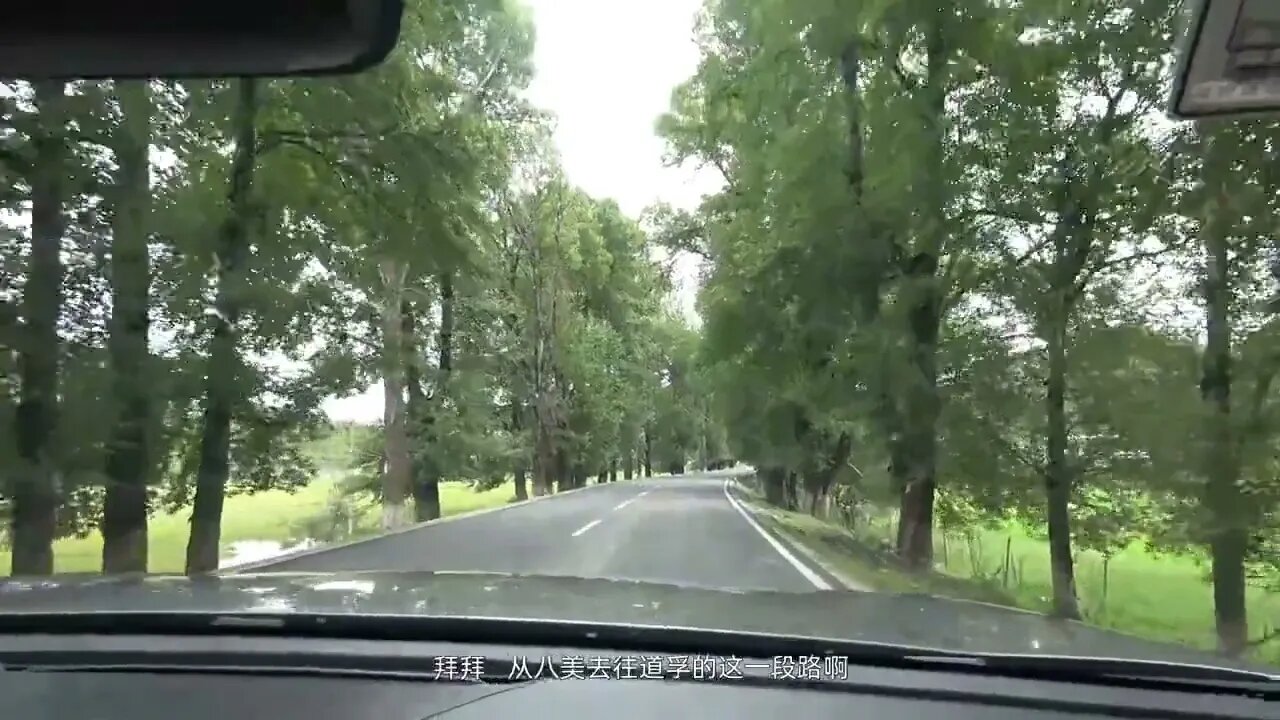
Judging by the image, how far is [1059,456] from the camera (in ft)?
34.9

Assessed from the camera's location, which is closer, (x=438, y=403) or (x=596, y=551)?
(x=596, y=551)

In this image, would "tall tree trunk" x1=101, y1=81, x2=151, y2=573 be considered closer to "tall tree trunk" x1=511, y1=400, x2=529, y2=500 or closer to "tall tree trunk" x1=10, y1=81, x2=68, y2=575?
"tall tree trunk" x1=10, y1=81, x2=68, y2=575

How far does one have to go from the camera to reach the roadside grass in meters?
8.34

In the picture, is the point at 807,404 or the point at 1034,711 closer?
the point at 1034,711

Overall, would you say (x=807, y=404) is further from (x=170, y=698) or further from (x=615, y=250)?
(x=615, y=250)

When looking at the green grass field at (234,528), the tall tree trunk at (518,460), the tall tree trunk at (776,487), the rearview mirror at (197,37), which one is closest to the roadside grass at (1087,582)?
the rearview mirror at (197,37)

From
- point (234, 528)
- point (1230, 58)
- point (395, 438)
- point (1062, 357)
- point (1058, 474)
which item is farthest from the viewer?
point (395, 438)

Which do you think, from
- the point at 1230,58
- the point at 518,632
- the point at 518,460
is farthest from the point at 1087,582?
the point at 518,460

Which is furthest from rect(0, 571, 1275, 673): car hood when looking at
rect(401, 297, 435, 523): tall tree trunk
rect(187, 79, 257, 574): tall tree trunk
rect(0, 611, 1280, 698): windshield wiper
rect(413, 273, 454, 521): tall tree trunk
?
rect(413, 273, 454, 521): tall tree trunk

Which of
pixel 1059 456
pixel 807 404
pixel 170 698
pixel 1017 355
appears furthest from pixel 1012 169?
pixel 170 698

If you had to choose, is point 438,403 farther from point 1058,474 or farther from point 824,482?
point 1058,474

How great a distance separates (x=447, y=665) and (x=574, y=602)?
34.3 inches

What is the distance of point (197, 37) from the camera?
301 cm

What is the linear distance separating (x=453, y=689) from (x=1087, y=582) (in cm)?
972
